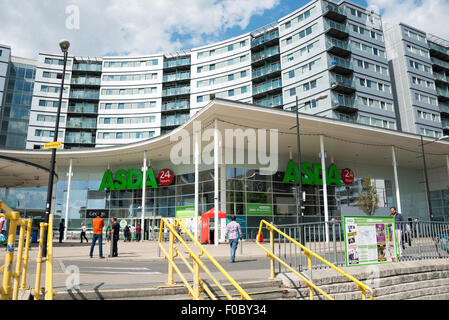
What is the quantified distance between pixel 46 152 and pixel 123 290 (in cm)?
2986

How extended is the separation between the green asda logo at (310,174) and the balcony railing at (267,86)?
71.6 feet

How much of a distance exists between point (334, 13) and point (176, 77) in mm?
27869

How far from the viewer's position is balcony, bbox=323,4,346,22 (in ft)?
155

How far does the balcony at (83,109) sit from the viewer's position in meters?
58.4

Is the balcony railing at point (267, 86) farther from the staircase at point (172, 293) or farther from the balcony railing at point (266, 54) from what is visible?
the staircase at point (172, 293)

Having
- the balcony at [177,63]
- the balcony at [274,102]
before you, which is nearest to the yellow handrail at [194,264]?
the balcony at [274,102]

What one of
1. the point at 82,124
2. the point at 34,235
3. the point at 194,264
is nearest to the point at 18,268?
the point at 194,264

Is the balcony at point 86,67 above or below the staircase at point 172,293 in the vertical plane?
above

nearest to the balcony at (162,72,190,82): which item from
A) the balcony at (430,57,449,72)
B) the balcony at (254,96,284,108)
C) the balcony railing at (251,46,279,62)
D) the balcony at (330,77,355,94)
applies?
the balcony railing at (251,46,279,62)

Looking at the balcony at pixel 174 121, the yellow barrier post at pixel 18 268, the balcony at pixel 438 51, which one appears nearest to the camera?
the yellow barrier post at pixel 18 268

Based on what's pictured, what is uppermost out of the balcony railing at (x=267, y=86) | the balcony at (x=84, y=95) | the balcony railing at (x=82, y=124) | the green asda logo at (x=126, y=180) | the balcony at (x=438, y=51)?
the balcony at (x=438, y=51)

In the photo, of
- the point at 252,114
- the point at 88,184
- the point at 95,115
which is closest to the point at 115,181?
the point at 88,184

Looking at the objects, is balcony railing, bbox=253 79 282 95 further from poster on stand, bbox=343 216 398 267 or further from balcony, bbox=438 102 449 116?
poster on stand, bbox=343 216 398 267

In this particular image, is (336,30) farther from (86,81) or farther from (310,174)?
(86,81)
